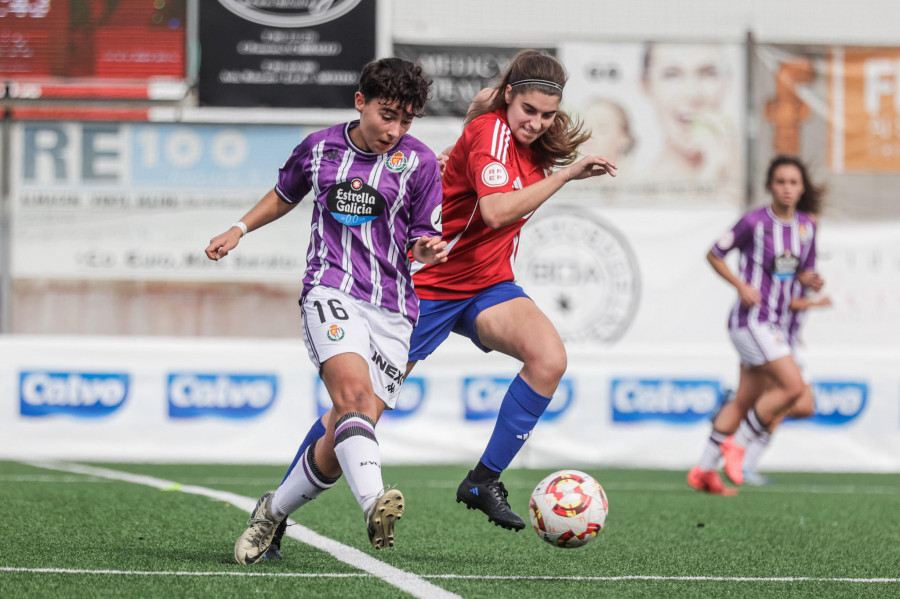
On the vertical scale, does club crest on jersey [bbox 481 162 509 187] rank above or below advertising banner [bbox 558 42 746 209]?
below

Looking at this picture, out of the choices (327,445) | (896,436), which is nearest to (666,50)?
(896,436)

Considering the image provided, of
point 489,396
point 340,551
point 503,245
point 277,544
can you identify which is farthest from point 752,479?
point 277,544

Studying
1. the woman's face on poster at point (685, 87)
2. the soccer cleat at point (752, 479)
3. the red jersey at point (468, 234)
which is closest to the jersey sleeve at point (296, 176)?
the red jersey at point (468, 234)

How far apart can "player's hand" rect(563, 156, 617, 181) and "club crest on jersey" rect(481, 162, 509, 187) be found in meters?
0.27

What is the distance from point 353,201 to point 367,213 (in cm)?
6

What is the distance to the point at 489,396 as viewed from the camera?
32.4ft

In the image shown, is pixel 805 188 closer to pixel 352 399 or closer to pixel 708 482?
pixel 708 482

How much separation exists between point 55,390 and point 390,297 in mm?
6334

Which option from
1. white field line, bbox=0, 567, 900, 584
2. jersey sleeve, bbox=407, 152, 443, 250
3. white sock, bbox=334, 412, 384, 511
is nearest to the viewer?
white sock, bbox=334, 412, 384, 511

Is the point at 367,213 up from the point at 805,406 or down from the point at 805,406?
up

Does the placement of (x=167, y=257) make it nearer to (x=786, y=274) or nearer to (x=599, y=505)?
(x=786, y=274)

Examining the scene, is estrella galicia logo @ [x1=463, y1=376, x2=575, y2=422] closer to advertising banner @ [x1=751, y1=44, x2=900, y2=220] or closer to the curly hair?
advertising banner @ [x1=751, y1=44, x2=900, y2=220]

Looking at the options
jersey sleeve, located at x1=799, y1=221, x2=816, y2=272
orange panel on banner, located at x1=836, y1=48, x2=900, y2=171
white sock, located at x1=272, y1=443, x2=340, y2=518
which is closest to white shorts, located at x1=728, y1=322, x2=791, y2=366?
jersey sleeve, located at x1=799, y1=221, x2=816, y2=272

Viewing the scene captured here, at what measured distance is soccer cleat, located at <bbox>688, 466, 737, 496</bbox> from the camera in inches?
302
